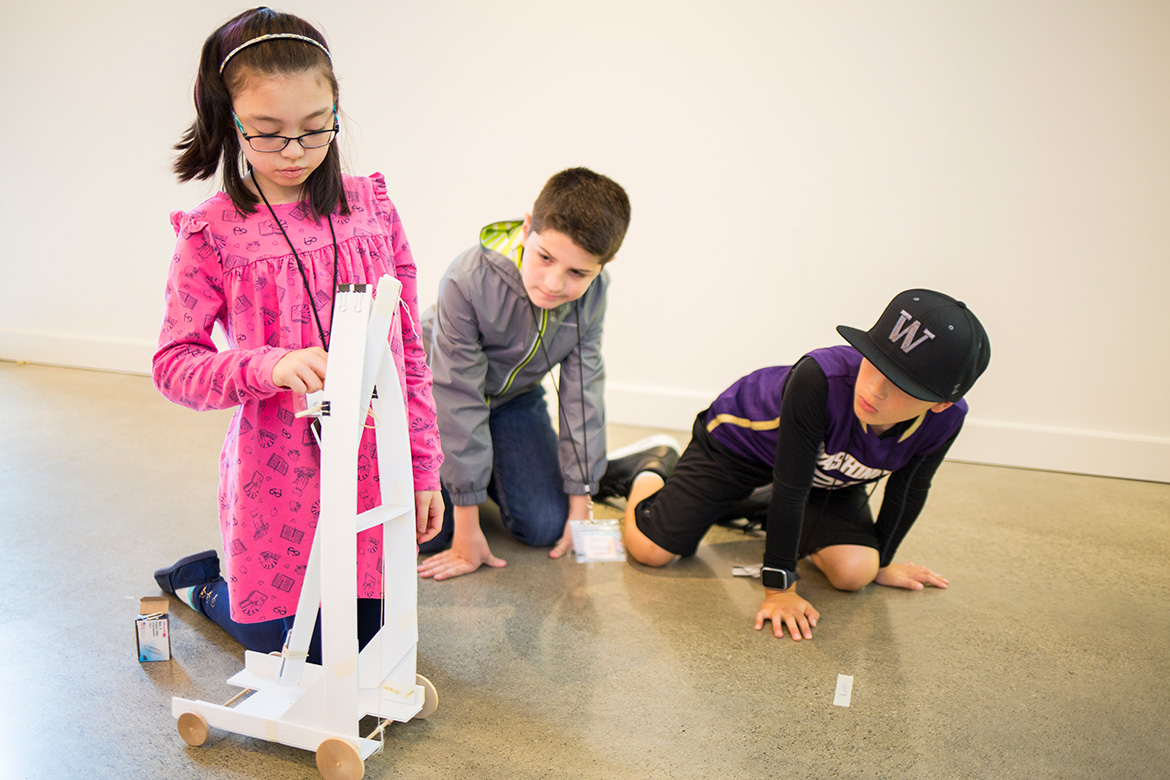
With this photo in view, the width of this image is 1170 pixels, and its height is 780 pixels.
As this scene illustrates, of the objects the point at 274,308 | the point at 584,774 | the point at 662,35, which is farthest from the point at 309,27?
the point at 662,35

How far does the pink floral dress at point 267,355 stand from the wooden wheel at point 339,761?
233 millimetres

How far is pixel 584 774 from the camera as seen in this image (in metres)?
1.10

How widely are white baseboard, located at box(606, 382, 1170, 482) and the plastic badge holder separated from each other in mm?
1104

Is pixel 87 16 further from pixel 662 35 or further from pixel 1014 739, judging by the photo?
pixel 1014 739

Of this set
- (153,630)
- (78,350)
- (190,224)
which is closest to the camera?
(190,224)

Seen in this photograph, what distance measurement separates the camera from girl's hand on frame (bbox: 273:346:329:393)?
0.93 m

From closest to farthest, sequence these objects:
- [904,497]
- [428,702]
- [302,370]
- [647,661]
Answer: [302,370] < [428,702] < [647,661] < [904,497]

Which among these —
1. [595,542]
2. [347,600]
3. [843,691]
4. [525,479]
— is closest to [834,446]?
[843,691]

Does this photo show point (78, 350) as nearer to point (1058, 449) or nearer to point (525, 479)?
point (525, 479)

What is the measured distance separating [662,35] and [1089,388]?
6.06ft

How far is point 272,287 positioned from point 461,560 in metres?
0.82

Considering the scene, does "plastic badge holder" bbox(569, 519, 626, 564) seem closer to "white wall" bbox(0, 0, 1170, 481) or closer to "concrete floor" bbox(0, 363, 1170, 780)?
"concrete floor" bbox(0, 363, 1170, 780)

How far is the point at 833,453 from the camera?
5.21 ft

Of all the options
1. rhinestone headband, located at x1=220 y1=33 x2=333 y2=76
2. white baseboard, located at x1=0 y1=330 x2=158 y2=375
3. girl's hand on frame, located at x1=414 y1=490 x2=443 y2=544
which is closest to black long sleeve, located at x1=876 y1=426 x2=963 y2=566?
girl's hand on frame, located at x1=414 y1=490 x2=443 y2=544
